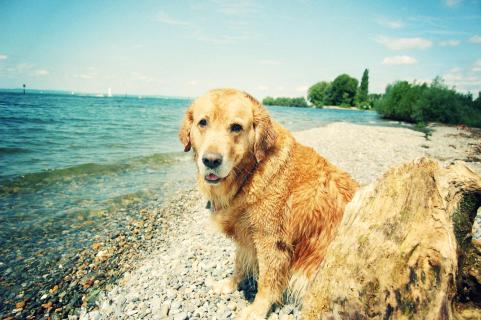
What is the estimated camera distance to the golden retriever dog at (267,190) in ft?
10.3

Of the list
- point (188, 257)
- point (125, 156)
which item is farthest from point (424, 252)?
point (125, 156)

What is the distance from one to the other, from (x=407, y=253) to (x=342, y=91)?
11476 centimetres

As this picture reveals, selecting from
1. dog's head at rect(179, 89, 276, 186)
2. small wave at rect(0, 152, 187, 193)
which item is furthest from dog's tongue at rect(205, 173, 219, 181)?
small wave at rect(0, 152, 187, 193)

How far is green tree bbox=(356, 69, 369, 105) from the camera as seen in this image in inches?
4008

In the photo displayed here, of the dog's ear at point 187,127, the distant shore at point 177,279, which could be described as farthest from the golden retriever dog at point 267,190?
the distant shore at point 177,279

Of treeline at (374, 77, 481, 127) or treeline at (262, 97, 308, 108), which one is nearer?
treeline at (374, 77, 481, 127)

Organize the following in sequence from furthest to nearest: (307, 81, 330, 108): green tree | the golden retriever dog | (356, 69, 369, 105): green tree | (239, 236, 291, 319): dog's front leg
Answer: (307, 81, 330, 108): green tree → (356, 69, 369, 105): green tree → (239, 236, 291, 319): dog's front leg → the golden retriever dog

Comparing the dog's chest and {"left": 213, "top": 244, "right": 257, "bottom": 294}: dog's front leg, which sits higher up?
the dog's chest

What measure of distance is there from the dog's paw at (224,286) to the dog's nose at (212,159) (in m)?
1.95

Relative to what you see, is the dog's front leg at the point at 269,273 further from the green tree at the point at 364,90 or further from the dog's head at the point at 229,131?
the green tree at the point at 364,90

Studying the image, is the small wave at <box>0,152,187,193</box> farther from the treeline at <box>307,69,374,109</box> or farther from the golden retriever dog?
the treeline at <box>307,69,374,109</box>

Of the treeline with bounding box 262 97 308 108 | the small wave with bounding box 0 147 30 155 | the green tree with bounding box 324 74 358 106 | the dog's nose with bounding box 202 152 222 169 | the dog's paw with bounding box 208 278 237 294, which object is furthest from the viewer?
the treeline with bounding box 262 97 308 108

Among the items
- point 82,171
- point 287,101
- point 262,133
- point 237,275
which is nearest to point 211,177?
point 262,133

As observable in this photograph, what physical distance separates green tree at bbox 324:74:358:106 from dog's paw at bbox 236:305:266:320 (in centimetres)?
11166
